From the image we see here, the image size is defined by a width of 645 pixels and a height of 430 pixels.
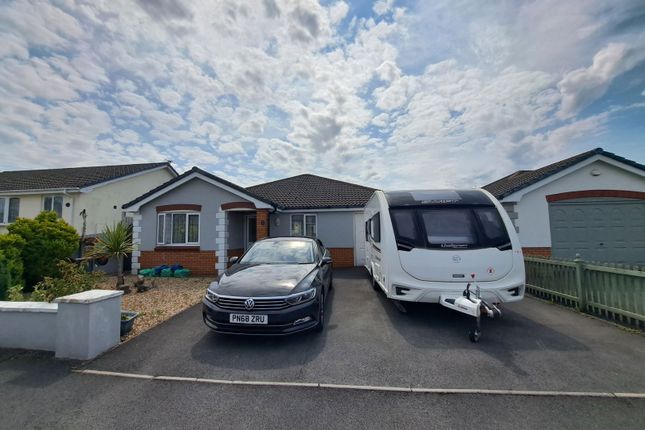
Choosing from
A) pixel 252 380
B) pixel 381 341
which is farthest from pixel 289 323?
pixel 381 341

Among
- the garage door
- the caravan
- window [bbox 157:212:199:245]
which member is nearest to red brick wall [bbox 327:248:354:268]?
window [bbox 157:212:199:245]

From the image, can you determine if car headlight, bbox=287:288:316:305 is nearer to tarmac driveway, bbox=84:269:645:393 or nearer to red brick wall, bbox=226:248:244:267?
tarmac driveway, bbox=84:269:645:393

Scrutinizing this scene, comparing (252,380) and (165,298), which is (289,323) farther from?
(165,298)

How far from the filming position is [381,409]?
8.79ft

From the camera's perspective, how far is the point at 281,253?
19.6 ft

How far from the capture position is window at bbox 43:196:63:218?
14.2 meters

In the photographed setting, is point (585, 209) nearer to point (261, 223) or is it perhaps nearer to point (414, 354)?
point (414, 354)

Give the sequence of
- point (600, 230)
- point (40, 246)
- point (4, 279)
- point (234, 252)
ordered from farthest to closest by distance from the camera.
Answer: point (234, 252) < point (600, 230) < point (40, 246) < point (4, 279)

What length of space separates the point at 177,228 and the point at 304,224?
219 inches

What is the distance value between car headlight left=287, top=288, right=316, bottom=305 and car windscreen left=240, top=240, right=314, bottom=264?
1265 mm

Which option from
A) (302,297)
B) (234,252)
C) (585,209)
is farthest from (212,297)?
(585,209)

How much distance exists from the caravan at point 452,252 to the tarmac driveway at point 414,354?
57 cm

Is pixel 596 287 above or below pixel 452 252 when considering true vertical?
below

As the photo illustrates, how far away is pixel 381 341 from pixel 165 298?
19.2 feet
